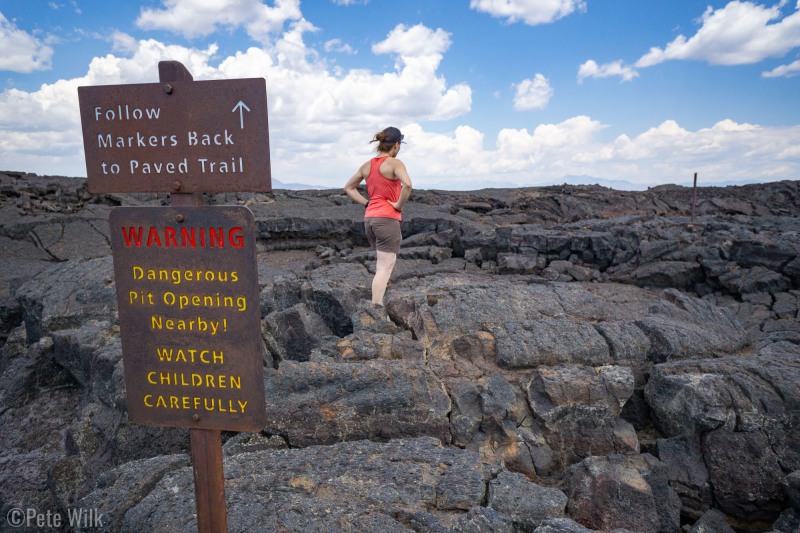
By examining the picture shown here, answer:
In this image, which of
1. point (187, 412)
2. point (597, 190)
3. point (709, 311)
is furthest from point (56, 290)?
point (597, 190)

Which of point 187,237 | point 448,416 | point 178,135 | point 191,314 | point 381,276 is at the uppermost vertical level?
point 178,135

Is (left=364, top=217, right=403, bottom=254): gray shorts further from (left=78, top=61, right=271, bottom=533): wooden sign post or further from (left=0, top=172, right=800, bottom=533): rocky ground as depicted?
(left=78, top=61, right=271, bottom=533): wooden sign post

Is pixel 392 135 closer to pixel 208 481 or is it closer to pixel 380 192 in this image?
pixel 380 192

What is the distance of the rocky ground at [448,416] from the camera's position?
2.84 metres

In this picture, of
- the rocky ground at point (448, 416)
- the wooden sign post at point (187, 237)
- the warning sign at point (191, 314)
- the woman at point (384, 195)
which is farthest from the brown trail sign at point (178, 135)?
the woman at point (384, 195)

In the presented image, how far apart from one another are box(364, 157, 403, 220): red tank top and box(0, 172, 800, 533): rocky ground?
0.93m

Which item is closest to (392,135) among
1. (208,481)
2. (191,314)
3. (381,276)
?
(381,276)

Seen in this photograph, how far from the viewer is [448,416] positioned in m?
3.69

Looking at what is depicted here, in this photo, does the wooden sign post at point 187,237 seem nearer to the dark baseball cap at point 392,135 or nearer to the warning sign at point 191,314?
the warning sign at point 191,314

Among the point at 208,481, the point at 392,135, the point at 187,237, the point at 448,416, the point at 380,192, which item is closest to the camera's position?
the point at 187,237

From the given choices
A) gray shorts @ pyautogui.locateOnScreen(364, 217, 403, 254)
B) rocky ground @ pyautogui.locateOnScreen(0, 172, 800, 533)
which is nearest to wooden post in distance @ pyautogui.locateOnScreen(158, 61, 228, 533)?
rocky ground @ pyautogui.locateOnScreen(0, 172, 800, 533)

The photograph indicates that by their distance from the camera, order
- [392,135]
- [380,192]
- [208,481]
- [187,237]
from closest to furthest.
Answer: [187,237], [208,481], [392,135], [380,192]

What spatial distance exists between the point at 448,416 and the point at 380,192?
2488 millimetres

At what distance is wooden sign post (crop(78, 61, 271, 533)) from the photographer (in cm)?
212
